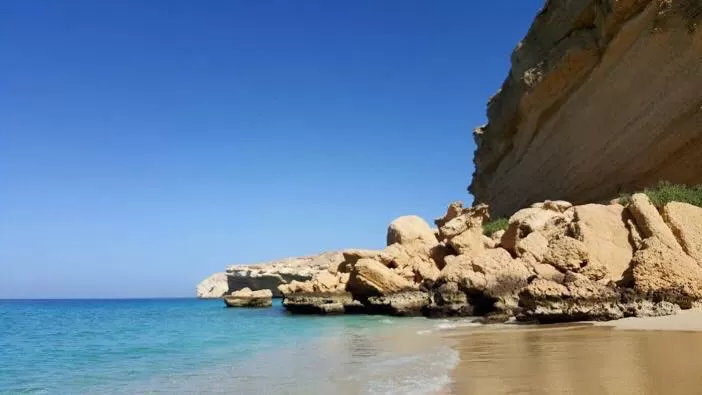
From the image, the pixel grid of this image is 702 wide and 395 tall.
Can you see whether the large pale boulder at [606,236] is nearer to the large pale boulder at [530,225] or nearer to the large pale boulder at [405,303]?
the large pale boulder at [530,225]

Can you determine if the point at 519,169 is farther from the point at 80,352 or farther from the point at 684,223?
the point at 80,352

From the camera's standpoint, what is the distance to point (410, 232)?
3134 cm

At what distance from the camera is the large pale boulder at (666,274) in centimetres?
1329

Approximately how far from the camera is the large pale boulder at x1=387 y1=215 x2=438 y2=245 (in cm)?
3100

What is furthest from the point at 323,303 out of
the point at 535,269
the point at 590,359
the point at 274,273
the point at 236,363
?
the point at 274,273

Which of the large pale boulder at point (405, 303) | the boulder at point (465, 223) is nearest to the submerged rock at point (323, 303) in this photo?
the large pale boulder at point (405, 303)

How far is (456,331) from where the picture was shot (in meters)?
15.4

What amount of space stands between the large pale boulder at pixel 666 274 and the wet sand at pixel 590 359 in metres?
0.71

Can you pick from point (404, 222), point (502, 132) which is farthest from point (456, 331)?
point (502, 132)

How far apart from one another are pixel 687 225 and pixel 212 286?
126m

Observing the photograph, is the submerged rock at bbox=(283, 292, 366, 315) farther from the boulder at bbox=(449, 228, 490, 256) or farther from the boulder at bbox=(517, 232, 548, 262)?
the boulder at bbox=(517, 232, 548, 262)

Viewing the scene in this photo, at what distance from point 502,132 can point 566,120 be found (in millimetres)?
8794

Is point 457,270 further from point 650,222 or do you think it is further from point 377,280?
point 650,222

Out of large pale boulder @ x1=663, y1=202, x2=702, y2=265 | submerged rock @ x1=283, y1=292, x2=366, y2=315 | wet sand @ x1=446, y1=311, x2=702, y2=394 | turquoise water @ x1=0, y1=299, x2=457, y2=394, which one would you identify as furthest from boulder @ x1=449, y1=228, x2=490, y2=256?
wet sand @ x1=446, y1=311, x2=702, y2=394
